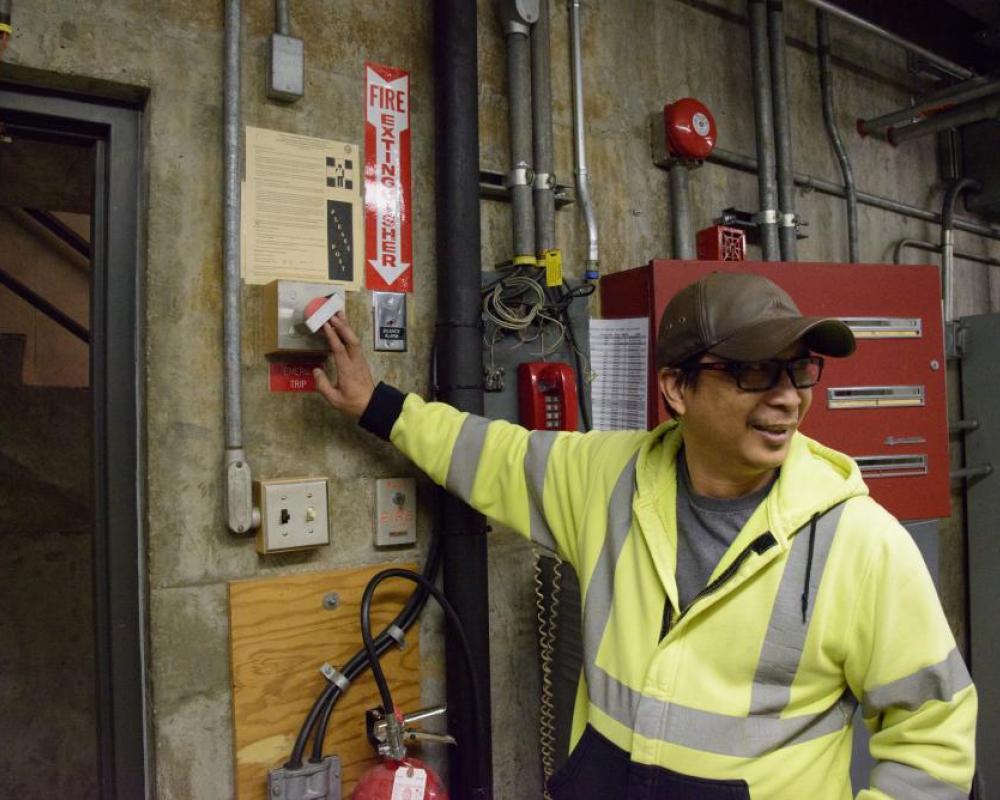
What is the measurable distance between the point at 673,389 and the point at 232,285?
2.81 feet

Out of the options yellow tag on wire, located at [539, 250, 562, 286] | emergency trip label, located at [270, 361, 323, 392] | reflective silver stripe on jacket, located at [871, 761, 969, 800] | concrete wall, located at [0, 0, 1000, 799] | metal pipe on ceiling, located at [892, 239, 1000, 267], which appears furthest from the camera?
metal pipe on ceiling, located at [892, 239, 1000, 267]

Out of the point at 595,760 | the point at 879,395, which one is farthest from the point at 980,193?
the point at 595,760

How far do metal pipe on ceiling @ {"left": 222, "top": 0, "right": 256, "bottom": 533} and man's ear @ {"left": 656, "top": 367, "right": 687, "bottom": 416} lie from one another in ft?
2.65

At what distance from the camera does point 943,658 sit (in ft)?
3.20

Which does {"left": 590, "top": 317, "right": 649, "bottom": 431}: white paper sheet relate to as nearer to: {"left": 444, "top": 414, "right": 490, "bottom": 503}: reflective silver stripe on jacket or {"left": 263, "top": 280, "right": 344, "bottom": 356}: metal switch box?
{"left": 444, "top": 414, "right": 490, "bottom": 503}: reflective silver stripe on jacket

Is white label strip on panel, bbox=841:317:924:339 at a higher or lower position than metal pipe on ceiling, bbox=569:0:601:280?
lower

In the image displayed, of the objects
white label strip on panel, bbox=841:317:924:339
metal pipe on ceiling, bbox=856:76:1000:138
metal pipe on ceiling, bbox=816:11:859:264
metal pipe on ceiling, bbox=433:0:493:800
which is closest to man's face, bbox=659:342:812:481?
metal pipe on ceiling, bbox=433:0:493:800

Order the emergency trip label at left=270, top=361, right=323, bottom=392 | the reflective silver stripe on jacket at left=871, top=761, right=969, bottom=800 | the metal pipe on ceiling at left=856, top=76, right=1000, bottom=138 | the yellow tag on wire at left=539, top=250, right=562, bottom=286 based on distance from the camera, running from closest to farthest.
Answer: the reflective silver stripe on jacket at left=871, top=761, right=969, bottom=800
the emergency trip label at left=270, top=361, right=323, bottom=392
the yellow tag on wire at left=539, top=250, right=562, bottom=286
the metal pipe on ceiling at left=856, top=76, right=1000, bottom=138

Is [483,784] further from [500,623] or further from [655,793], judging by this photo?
[655,793]

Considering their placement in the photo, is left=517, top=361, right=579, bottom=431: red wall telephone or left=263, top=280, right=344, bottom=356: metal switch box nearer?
left=263, top=280, right=344, bottom=356: metal switch box

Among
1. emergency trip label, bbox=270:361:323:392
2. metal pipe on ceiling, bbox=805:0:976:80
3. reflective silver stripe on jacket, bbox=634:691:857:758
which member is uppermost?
metal pipe on ceiling, bbox=805:0:976:80

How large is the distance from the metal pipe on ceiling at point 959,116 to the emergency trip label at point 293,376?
2.44 m

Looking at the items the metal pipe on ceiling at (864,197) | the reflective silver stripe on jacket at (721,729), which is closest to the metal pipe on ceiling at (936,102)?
the metal pipe on ceiling at (864,197)

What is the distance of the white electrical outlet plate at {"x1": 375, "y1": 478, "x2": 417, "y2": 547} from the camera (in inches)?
60.6
